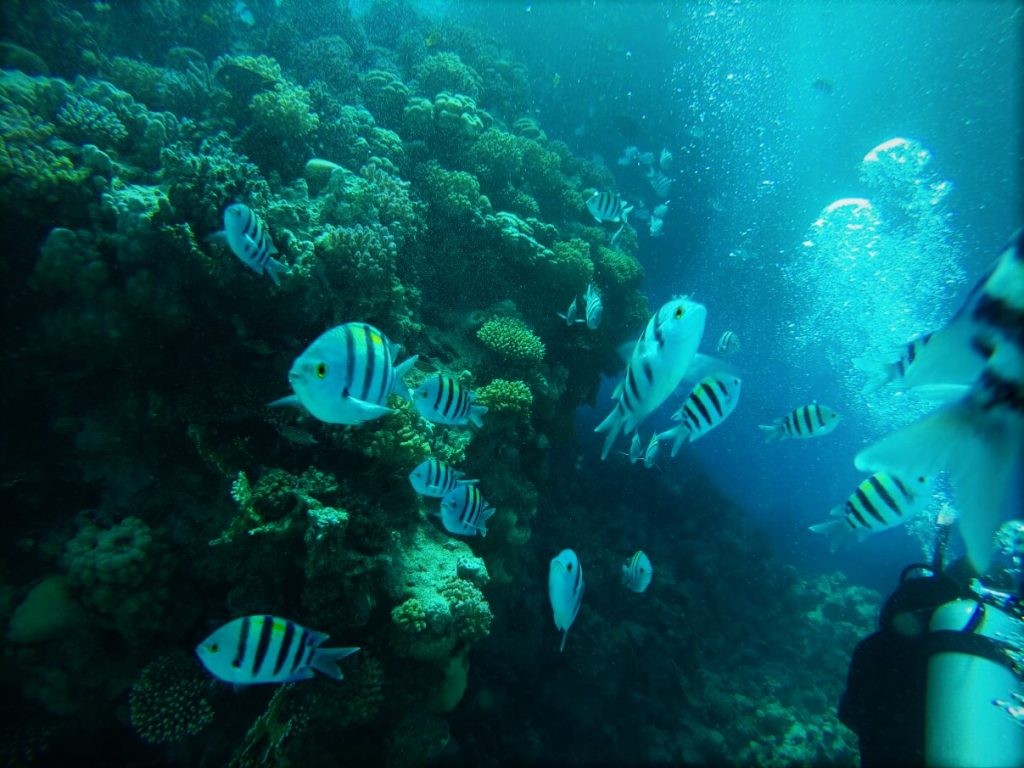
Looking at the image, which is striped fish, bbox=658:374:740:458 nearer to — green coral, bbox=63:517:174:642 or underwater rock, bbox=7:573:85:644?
green coral, bbox=63:517:174:642

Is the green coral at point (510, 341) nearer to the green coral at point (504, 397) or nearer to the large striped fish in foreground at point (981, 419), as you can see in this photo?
the green coral at point (504, 397)

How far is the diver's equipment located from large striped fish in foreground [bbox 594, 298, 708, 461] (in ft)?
12.9

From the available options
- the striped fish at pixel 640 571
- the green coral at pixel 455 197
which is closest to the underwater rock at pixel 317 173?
the green coral at pixel 455 197

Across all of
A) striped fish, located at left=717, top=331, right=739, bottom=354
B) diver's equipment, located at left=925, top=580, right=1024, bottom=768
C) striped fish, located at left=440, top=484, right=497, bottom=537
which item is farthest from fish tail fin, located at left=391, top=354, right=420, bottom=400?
striped fish, located at left=717, top=331, right=739, bottom=354

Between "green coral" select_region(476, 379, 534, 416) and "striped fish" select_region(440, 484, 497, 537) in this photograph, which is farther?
"green coral" select_region(476, 379, 534, 416)

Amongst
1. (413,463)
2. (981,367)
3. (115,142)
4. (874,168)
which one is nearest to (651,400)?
(981,367)

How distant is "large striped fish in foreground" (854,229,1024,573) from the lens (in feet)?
2.94

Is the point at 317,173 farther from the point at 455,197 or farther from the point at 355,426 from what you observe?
the point at 355,426

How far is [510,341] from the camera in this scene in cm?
677

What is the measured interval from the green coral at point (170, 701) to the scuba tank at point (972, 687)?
231 inches

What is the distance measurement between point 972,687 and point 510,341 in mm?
5695

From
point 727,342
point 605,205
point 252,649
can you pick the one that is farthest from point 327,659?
point 727,342

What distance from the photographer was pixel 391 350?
2535 mm

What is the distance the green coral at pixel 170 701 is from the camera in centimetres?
381
